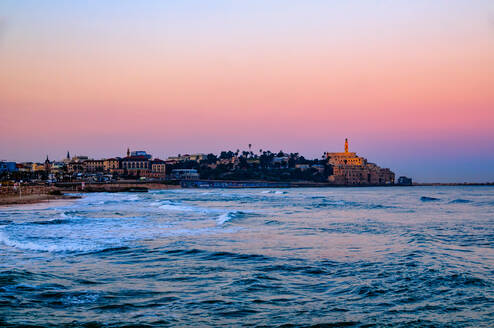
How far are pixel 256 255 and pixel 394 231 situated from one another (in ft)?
30.9

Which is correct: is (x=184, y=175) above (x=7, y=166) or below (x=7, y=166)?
below

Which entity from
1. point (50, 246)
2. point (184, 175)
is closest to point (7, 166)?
point (184, 175)

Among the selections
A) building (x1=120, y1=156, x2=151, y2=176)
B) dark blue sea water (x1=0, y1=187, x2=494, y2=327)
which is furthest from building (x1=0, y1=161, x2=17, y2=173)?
dark blue sea water (x1=0, y1=187, x2=494, y2=327)

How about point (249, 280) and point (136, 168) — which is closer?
point (249, 280)

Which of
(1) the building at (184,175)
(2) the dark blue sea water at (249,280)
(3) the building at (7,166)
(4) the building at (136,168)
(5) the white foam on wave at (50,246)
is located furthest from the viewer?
(4) the building at (136,168)

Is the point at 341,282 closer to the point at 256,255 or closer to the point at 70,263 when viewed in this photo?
the point at 256,255

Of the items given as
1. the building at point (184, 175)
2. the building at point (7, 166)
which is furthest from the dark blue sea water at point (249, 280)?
the building at point (184, 175)

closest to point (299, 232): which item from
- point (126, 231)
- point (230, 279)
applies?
point (126, 231)

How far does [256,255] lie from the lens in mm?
14180

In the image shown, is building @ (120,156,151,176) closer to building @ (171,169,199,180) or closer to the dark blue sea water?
building @ (171,169,199,180)

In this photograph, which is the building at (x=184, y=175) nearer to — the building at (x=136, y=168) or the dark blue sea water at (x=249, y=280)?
the building at (x=136, y=168)

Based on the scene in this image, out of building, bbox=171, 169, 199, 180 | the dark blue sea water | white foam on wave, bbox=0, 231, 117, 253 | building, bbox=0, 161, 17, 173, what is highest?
building, bbox=0, 161, 17, 173

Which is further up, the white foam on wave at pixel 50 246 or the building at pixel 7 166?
the building at pixel 7 166

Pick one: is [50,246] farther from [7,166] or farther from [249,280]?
[7,166]
